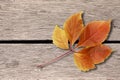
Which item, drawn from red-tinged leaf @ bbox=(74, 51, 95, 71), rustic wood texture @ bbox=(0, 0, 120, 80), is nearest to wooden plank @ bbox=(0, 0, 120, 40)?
rustic wood texture @ bbox=(0, 0, 120, 80)

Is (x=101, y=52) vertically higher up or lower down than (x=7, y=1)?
lower down

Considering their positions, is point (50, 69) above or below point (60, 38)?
below

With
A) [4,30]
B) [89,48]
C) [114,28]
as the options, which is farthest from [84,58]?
[4,30]

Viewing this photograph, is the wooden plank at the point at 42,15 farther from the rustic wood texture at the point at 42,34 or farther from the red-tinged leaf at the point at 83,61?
the red-tinged leaf at the point at 83,61

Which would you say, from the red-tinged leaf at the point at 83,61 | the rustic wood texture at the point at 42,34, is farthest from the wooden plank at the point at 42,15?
the red-tinged leaf at the point at 83,61

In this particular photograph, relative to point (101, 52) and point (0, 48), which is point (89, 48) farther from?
point (0, 48)

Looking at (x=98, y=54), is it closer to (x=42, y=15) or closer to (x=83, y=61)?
(x=83, y=61)

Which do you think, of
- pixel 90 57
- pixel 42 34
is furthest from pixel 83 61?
pixel 42 34
